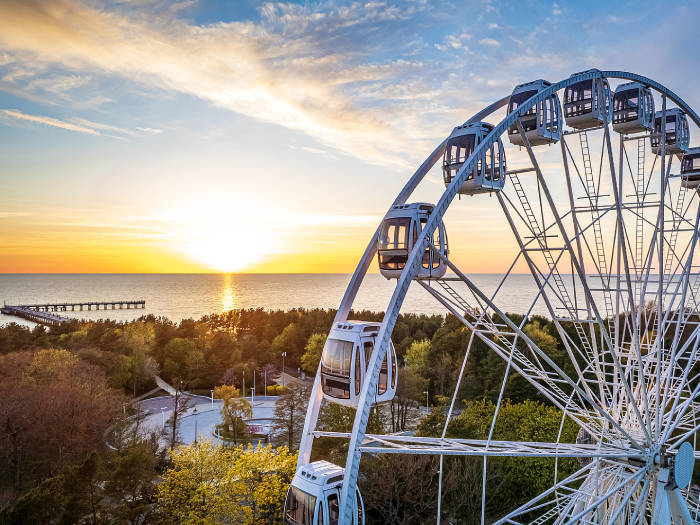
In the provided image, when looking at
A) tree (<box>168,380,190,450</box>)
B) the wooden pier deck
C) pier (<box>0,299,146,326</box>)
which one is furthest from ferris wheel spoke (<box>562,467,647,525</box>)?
the wooden pier deck

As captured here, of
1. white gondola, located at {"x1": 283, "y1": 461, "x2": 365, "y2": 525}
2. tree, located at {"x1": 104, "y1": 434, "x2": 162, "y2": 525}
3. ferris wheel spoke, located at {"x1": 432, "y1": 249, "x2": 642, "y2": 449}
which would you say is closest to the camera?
ferris wheel spoke, located at {"x1": 432, "y1": 249, "x2": 642, "y2": 449}

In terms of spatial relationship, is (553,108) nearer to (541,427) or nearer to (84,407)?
(541,427)

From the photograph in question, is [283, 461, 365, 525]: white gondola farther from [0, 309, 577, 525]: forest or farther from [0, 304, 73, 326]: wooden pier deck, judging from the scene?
[0, 304, 73, 326]: wooden pier deck

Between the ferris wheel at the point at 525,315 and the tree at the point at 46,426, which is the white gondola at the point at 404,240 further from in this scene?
the tree at the point at 46,426

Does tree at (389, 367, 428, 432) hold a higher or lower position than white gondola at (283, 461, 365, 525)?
lower

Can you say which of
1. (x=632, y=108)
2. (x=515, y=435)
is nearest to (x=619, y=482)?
(x=632, y=108)

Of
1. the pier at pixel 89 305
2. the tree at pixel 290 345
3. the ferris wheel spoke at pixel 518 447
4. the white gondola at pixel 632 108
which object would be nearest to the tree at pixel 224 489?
the ferris wheel spoke at pixel 518 447

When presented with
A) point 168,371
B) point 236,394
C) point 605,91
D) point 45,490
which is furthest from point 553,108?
point 168,371
